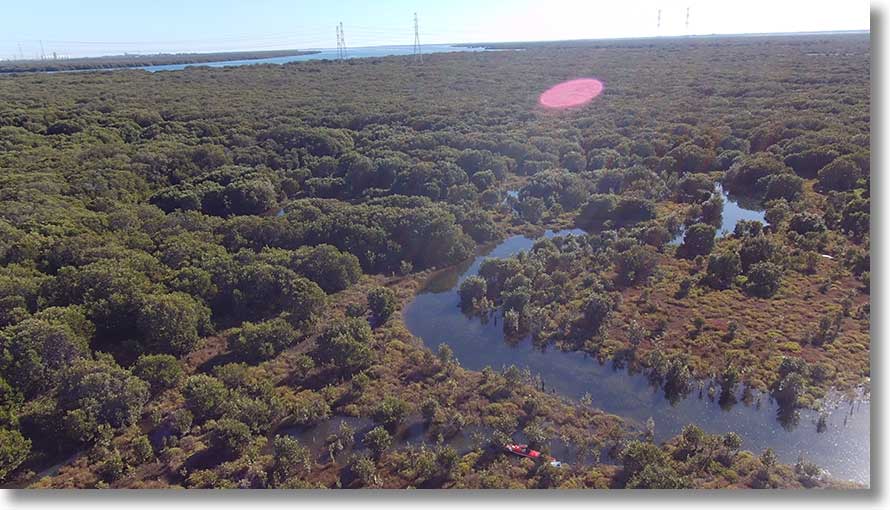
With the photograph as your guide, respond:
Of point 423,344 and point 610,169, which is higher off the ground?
point 610,169

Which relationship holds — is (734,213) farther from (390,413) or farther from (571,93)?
(571,93)

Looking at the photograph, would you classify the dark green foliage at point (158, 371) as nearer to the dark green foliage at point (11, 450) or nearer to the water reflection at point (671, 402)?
the dark green foliage at point (11, 450)

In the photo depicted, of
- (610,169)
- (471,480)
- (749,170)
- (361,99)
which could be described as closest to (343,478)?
(471,480)

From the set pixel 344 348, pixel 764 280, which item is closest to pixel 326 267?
pixel 344 348

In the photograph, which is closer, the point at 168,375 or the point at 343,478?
the point at 343,478

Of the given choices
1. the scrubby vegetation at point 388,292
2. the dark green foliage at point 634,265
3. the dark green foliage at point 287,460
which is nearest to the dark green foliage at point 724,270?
the scrubby vegetation at point 388,292

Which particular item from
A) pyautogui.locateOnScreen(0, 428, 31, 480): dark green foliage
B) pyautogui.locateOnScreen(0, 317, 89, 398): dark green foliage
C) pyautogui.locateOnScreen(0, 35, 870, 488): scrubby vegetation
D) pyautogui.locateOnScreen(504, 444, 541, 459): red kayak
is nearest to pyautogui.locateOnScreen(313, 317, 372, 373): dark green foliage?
pyautogui.locateOnScreen(0, 35, 870, 488): scrubby vegetation

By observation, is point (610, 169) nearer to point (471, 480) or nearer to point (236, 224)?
point (236, 224)

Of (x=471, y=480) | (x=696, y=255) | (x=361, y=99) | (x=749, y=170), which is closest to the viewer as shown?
(x=471, y=480)
